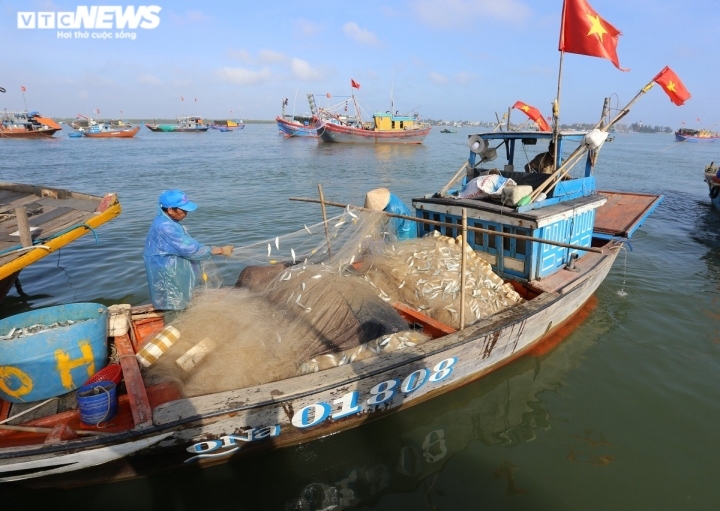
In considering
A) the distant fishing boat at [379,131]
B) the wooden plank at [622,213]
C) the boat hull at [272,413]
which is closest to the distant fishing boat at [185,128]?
the distant fishing boat at [379,131]

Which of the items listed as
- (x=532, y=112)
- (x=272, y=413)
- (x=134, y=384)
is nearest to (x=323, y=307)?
(x=272, y=413)

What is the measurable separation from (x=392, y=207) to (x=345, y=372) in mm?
3441

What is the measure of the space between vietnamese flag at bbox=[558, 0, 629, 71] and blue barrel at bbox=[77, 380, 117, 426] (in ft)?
26.0

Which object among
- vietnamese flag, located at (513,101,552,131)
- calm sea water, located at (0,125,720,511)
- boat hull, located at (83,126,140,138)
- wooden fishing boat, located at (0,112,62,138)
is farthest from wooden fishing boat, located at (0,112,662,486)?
wooden fishing boat, located at (0,112,62,138)

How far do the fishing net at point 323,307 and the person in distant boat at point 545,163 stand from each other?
92.0 inches

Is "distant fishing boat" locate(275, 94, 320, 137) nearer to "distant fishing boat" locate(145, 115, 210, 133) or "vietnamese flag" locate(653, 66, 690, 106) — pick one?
"distant fishing boat" locate(145, 115, 210, 133)

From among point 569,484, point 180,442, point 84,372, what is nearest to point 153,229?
point 84,372

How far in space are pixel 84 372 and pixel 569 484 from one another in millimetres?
4876

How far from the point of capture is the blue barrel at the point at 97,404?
3.21 meters

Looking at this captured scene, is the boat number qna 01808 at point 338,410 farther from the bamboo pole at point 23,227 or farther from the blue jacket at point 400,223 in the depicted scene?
the bamboo pole at point 23,227

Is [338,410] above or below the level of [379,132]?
below

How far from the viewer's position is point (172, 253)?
4.37 metres

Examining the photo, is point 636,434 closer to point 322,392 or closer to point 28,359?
point 322,392

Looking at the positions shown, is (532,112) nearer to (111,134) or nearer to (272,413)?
(272,413)
